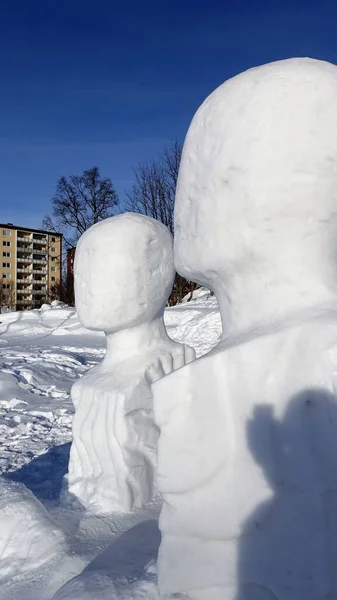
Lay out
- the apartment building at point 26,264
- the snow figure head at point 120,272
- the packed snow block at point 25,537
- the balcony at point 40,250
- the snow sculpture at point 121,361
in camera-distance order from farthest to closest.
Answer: the balcony at point 40,250
the apartment building at point 26,264
the snow figure head at point 120,272
the snow sculpture at point 121,361
the packed snow block at point 25,537

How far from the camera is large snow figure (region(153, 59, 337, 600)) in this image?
5.46 feet

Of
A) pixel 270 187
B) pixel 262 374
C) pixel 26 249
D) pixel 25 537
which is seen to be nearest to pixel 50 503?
pixel 25 537

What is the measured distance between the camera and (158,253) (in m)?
3.54

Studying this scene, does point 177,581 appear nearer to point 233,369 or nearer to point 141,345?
point 233,369

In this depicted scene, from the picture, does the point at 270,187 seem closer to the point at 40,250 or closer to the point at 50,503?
the point at 50,503

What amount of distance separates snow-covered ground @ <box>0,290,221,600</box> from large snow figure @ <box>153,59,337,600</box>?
542mm

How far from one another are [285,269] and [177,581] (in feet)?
3.95

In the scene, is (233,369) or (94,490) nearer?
(233,369)

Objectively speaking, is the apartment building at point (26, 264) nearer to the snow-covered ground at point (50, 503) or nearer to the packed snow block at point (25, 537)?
the snow-covered ground at point (50, 503)

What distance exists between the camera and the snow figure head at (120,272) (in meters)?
3.40

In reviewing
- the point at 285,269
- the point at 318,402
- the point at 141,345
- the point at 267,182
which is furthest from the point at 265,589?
the point at 141,345

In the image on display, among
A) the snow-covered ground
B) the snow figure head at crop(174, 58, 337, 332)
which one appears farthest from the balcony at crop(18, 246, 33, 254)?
the snow figure head at crop(174, 58, 337, 332)

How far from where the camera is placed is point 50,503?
3.32 meters

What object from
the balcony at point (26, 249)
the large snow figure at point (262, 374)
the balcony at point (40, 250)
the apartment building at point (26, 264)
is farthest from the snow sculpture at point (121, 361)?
the balcony at point (40, 250)
